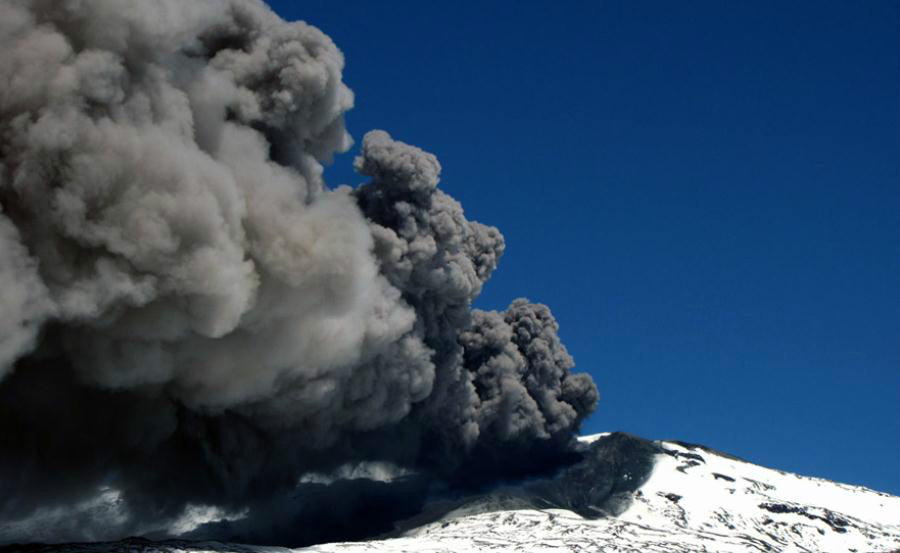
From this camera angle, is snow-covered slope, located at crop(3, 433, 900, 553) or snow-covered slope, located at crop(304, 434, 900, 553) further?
snow-covered slope, located at crop(304, 434, 900, 553)

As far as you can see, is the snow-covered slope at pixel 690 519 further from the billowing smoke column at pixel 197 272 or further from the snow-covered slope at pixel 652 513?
the billowing smoke column at pixel 197 272

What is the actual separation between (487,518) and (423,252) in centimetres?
2704

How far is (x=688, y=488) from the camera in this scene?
11244 centimetres

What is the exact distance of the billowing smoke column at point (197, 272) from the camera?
4362 centimetres

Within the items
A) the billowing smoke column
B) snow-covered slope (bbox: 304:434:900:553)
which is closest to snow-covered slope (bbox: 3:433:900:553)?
snow-covered slope (bbox: 304:434:900:553)

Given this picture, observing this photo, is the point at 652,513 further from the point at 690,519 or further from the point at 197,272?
the point at 197,272

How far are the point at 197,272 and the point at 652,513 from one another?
222ft

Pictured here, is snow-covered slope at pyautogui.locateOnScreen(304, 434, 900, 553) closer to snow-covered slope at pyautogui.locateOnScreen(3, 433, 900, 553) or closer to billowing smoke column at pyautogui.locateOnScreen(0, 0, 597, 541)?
snow-covered slope at pyautogui.locateOnScreen(3, 433, 900, 553)

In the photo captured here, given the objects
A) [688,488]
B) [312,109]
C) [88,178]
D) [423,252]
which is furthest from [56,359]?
[688,488]

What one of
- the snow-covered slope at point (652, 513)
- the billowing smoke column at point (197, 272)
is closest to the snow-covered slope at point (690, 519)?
the snow-covered slope at point (652, 513)

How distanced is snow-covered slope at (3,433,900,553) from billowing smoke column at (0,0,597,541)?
7.20 m

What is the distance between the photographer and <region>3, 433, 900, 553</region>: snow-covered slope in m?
76.1

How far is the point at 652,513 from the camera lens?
4065 inches

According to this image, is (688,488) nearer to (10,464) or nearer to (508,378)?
(508,378)
